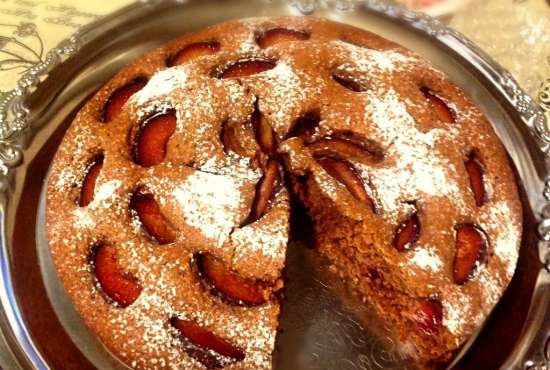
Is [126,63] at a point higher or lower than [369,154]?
higher

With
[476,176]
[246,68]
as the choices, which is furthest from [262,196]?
[476,176]

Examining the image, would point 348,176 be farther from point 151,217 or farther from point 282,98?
point 151,217

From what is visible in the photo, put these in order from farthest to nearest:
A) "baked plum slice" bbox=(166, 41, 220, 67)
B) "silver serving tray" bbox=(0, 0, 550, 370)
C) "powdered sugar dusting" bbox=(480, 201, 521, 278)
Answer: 1. "baked plum slice" bbox=(166, 41, 220, 67)
2. "powdered sugar dusting" bbox=(480, 201, 521, 278)
3. "silver serving tray" bbox=(0, 0, 550, 370)

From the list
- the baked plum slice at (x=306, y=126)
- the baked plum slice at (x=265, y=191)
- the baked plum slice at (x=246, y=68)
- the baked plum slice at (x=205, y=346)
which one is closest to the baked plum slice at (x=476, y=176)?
the baked plum slice at (x=306, y=126)

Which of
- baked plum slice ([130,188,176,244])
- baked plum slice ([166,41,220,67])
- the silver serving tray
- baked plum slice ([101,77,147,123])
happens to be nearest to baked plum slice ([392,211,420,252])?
the silver serving tray

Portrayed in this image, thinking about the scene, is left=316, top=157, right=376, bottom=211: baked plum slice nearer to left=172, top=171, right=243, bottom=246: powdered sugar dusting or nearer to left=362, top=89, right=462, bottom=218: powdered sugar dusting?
left=362, top=89, right=462, bottom=218: powdered sugar dusting

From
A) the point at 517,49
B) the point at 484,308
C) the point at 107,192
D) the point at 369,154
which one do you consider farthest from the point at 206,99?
the point at 517,49

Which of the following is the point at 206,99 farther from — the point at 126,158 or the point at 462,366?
the point at 462,366
